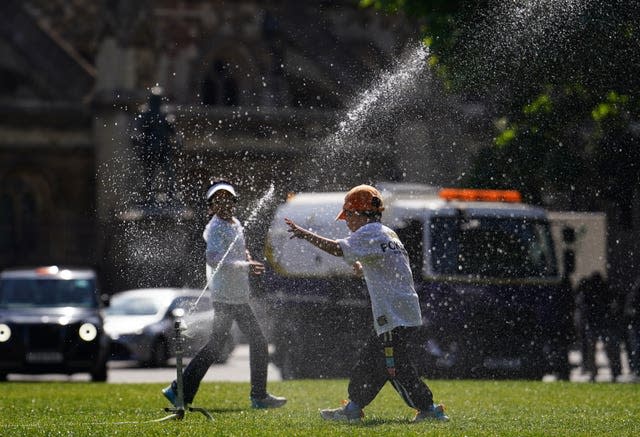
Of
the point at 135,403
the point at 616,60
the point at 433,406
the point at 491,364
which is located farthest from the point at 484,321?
the point at 433,406

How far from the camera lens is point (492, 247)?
84.0 ft

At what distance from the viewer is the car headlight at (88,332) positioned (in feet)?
81.3

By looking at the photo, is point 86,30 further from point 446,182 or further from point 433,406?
point 433,406

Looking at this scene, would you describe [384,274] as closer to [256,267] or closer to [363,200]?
[363,200]

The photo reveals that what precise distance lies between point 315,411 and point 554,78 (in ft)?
40.3

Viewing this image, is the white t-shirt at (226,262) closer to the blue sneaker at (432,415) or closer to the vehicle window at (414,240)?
the blue sneaker at (432,415)

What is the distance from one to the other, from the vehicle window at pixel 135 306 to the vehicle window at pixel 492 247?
906cm

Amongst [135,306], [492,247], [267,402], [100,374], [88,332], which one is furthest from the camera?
[135,306]

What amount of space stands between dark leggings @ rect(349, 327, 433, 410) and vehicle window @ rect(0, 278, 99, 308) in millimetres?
13204

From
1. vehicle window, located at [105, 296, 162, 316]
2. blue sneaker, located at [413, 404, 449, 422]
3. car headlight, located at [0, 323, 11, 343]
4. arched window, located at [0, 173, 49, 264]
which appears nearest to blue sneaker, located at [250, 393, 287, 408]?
blue sneaker, located at [413, 404, 449, 422]

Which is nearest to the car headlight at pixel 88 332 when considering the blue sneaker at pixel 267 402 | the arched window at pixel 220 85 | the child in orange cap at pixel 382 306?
the blue sneaker at pixel 267 402

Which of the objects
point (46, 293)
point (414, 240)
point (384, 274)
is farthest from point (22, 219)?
point (384, 274)

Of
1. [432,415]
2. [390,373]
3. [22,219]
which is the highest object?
[22,219]

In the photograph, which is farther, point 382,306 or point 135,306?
point 135,306
